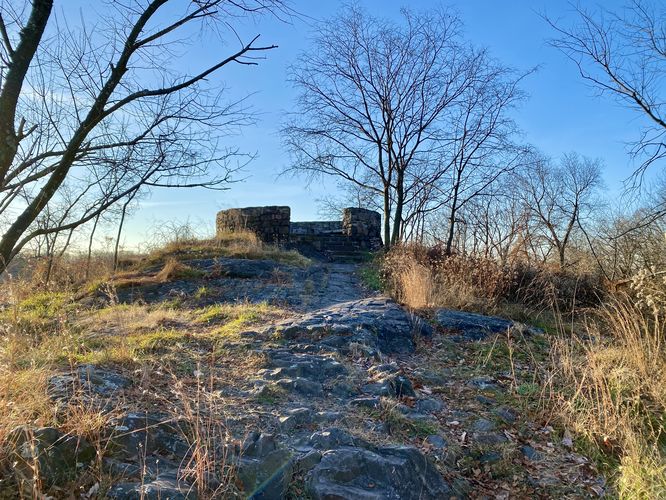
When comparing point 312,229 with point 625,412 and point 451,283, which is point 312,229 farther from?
point 625,412

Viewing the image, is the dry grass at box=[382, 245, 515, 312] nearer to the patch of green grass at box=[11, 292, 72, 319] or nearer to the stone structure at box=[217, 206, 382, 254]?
the stone structure at box=[217, 206, 382, 254]

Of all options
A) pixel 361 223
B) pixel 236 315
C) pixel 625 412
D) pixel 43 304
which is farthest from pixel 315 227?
pixel 625 412

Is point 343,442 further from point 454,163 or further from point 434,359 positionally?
point 454,163

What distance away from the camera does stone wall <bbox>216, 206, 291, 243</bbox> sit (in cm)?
1499

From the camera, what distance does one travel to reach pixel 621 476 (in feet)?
10.2

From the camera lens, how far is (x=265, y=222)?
15125 millimetres

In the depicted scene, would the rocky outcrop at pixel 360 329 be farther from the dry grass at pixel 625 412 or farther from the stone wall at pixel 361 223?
the stone wall at pixel 361 223

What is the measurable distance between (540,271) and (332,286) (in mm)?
4364

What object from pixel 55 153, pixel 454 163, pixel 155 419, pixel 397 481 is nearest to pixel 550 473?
pixel 397 481

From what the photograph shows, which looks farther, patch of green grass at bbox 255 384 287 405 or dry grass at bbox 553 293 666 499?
patch of green grass at bbox 255 384 287 405

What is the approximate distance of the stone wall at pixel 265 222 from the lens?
1499 cm

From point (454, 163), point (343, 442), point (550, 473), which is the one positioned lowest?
point (550, 473)

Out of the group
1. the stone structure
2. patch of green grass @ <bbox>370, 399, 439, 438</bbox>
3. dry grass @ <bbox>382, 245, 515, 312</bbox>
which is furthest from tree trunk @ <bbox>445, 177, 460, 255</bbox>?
patch of green grass @ <bbox>370, 399, 439, 438</bbox>

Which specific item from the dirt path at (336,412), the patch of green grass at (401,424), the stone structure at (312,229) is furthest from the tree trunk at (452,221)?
the patch of green grass at (401,424)
